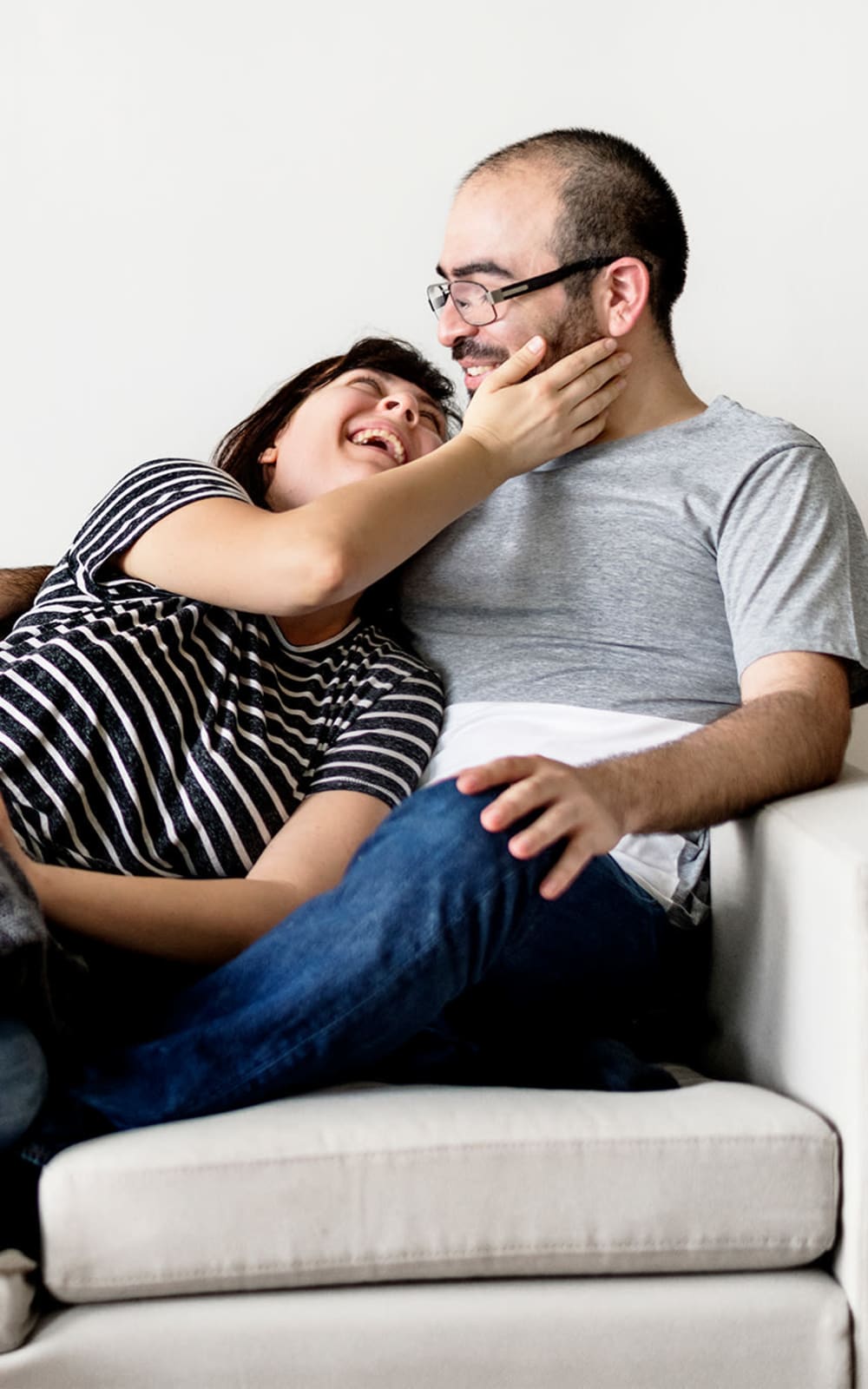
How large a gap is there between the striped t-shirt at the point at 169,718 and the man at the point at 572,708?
4.6 inches

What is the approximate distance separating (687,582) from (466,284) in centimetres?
45

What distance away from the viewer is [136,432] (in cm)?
215

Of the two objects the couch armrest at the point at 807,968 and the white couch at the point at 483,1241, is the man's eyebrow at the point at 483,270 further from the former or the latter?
the white couch at the point at 483,1241

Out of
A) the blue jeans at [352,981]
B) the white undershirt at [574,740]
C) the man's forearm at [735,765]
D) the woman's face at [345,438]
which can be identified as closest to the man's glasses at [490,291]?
the woman's face at [345,438]

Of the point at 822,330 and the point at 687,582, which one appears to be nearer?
the point at 687,582

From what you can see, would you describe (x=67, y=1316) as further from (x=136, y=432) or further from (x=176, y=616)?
(x=136, y=432)

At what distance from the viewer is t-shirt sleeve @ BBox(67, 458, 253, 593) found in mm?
1563

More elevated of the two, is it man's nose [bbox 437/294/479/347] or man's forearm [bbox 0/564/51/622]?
man's nose [bbox 437/294/479/347]

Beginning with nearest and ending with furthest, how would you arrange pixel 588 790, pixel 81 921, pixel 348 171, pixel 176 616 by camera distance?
pixel 588 790, pixel 81 921, pixel 176 616, pixel 348 171

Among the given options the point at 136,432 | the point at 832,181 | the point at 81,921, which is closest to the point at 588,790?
the point at 81,921

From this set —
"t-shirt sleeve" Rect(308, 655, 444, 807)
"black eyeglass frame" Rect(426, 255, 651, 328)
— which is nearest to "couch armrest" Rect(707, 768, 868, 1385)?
"t-shirt sleeve" Rect(308, 655, 444, 807)

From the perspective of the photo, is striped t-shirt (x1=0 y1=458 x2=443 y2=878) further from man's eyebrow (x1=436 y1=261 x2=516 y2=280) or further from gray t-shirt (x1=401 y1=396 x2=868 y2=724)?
man's eyebrow (x1=436 y1=261 x2=516 y2=280)

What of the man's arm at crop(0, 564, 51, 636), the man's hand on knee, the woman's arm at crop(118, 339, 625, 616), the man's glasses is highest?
the man's glasses

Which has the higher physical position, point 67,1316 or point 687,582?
point 687,582
